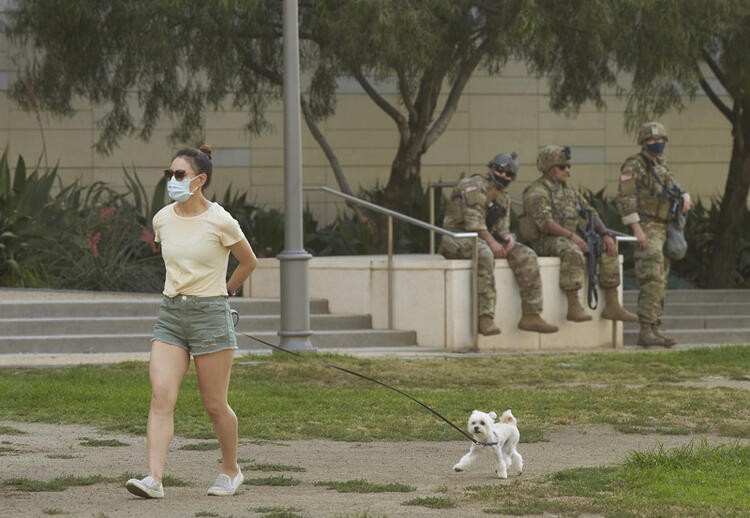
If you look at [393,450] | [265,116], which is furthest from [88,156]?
[393,450]

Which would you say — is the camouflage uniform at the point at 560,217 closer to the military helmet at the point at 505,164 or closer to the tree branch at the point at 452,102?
the military helmet at the point at 505,164

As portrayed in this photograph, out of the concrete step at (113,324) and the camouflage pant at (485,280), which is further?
the camouflage pant at (485,280)

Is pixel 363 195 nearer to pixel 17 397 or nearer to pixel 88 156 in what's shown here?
pixel 88 156

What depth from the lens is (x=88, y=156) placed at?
2647 centimetres

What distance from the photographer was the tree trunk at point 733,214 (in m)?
23.8

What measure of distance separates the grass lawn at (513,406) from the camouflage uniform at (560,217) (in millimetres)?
1674

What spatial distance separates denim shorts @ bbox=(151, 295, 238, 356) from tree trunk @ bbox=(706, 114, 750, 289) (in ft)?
54.1

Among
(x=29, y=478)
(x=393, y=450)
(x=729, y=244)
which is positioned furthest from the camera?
(x=729, y=244)

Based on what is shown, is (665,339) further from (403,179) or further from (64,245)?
(64,245)

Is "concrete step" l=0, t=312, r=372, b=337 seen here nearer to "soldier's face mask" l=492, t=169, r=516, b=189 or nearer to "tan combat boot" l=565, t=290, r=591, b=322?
"soldier's face mask" l=492, t=169, r=516, b=189

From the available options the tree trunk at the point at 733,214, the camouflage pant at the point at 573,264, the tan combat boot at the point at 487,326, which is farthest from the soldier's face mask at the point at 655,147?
the tree trunk at the point at 733,214

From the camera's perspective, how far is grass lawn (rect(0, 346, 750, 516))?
8.20 metres

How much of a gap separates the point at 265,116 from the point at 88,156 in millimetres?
2837

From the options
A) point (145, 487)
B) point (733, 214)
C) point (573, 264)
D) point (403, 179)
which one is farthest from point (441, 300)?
point (145, 487)
